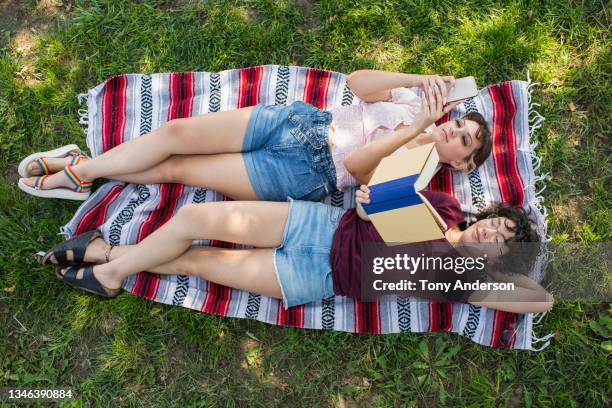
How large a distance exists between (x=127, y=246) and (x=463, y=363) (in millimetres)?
2303

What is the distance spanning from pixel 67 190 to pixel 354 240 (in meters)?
1.92

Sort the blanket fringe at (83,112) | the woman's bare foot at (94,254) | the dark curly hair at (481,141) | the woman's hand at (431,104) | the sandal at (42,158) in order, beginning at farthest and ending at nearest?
the blanket fringe at (83,112) → the sandal at (42,158) → the woman's bare foot at (94,254) → the dark curly hair at (481,141) → the woman's hand at (431,104)

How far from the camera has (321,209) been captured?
323 centimetres

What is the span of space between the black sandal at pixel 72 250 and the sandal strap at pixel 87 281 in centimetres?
6

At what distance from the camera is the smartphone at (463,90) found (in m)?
2.73

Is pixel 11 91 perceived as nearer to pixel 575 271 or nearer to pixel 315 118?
pixel 315 118

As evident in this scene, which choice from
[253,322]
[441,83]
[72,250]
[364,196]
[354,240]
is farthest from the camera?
[253,322]

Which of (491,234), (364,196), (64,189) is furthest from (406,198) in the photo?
(64,189)

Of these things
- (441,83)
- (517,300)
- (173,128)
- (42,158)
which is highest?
(441,83)

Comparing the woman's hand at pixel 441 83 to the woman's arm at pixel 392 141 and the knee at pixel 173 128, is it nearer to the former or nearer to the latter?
the woman's arm at pixel 392 141

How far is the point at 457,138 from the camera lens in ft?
10.5

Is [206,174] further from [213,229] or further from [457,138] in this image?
[457,138]

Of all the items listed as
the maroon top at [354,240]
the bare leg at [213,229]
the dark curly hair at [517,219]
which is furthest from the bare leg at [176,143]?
the dark curly hair at [517,219]

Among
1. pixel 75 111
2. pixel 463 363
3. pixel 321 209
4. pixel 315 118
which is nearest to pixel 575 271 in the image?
pixel 463 363
